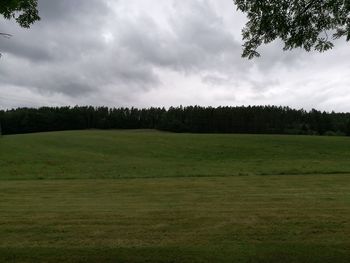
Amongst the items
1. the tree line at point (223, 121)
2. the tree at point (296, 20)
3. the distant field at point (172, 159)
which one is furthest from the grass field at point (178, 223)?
the tree line at point (223, 121)

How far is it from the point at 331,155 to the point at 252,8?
131 feet

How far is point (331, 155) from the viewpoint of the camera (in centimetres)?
4353

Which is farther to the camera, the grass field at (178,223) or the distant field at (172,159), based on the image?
the distant field at (172,159)

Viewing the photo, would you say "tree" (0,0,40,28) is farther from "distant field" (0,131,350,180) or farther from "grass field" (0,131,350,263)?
"distant field" (0,131,350,180)

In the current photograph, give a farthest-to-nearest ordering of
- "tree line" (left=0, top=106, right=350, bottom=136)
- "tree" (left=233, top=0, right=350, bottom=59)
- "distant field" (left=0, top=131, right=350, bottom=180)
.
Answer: "tree line" (left=0, top=106, right=350, bottom=136), "distant field" (left=0, top=131, right=350, bottom=180), "tree" (left=233, top=0, right=350, bottom=59)

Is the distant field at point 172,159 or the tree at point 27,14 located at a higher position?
the tree at point 27,14

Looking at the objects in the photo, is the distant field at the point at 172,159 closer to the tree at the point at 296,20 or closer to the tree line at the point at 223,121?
the tree at the point at 296,20

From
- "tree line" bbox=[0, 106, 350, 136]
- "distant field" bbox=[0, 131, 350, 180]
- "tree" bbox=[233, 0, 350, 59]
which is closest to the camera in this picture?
"tree" bbox=[233, 0, 350, 59]

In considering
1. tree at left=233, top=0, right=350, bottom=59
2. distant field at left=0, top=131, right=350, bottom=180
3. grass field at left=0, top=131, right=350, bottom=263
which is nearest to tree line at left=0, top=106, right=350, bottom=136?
distant field at left=0, top=131, right=350, bottom=180

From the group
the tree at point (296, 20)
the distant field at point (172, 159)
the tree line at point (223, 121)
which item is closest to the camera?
the tree at point (296, 20)

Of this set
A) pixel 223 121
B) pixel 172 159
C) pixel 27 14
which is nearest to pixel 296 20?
pixel 27 14

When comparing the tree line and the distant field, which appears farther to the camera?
the tree line

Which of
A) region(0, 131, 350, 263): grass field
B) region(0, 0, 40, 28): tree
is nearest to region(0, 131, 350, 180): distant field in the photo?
region(0, 131, 350, 263): grass field

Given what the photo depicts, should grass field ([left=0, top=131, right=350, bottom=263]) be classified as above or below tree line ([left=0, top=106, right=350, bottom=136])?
below
